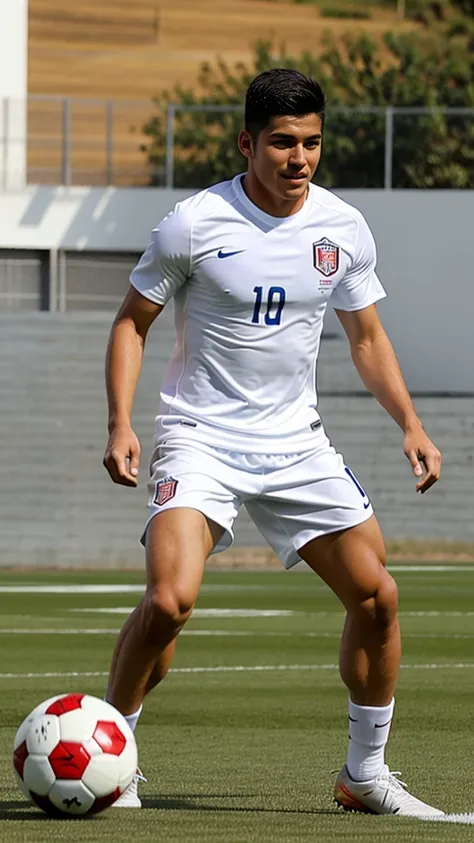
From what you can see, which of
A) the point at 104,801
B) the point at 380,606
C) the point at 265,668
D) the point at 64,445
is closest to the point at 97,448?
the point at 64,445

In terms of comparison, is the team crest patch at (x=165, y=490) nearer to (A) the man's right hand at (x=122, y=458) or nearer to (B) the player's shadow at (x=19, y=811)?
(A) the man's right hand at (x=122, y=458)

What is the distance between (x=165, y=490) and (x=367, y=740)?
3.85 feet

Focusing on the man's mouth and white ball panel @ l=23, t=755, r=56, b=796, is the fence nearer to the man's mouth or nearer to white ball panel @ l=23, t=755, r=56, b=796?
the man's mouth

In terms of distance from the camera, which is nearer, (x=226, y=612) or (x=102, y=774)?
(x=102, y=774)

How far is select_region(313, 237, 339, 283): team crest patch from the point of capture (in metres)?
7.01

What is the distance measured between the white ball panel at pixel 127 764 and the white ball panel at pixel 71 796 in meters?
0.12

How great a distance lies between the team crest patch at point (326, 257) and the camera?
7.01m

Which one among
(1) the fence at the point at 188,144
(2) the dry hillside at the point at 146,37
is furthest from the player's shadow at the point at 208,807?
(2) the dry hillside at the point at 146,37

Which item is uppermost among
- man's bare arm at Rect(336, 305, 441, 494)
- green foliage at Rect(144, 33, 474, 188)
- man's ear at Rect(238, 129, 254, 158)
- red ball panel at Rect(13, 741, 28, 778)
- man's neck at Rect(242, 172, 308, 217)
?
man's ear at Rect(238, 129, 254, 158)

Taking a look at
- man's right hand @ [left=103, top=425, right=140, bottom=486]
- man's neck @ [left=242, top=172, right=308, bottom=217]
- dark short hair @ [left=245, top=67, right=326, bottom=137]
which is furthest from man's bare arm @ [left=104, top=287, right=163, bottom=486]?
dark short hair @ [left=245, top=67, right=326, bottom=137]

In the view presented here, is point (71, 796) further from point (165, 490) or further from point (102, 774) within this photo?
point (165, 490)

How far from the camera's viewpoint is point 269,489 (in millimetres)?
6902

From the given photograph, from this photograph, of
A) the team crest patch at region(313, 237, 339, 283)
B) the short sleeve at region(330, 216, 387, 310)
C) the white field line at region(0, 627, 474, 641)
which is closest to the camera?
the team crest patch at region(313, 237, 339, 283)

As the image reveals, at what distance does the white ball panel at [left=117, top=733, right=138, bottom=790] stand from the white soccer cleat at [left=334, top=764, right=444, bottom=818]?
2.74ft
